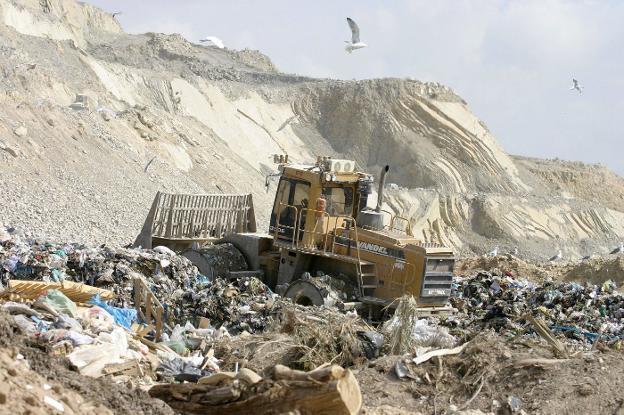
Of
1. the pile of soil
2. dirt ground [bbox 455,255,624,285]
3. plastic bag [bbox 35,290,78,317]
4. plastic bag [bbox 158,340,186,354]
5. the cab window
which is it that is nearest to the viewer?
plastic bag [bbox 35,290,78,317]

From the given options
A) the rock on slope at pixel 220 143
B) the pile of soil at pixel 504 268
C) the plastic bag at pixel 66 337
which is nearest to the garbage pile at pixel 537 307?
the pile of soil at pixel 504 268

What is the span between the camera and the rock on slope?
2486cm

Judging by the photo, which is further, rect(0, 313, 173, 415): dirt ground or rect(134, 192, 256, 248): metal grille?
rect(134, 192, 256, 248): metal grille

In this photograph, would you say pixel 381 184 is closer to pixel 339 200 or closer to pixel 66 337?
pixel 339 200

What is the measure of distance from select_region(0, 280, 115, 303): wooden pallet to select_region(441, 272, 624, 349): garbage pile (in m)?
4.46

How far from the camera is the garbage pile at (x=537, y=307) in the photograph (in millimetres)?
14250

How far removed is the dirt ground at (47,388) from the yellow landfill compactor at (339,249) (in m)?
7.00

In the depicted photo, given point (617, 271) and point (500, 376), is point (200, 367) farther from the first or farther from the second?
point (617, 271)

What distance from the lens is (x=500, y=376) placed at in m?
9.52

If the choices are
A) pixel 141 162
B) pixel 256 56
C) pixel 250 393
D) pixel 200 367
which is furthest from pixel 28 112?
pixel 256 56

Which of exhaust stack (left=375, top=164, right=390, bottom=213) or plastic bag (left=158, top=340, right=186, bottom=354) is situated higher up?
exhaust stack (left=375, top=164, right=390, bottom=213)

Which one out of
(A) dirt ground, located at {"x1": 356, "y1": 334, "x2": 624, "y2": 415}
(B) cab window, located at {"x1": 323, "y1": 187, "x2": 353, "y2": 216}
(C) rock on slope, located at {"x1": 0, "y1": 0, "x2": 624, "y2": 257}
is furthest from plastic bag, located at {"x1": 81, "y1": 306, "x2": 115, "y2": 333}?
(C) rock on slope, located at {"x1": 0, "y1": 0, "x2": 624, "y2": 257}

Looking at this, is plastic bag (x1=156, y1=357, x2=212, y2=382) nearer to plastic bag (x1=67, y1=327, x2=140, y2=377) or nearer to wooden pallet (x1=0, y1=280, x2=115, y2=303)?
plastic bag (x1=67, y1=327, x2=140, y2=377)

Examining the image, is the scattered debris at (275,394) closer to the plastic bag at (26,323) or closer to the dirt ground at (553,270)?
the plastic bag at (26,323)
